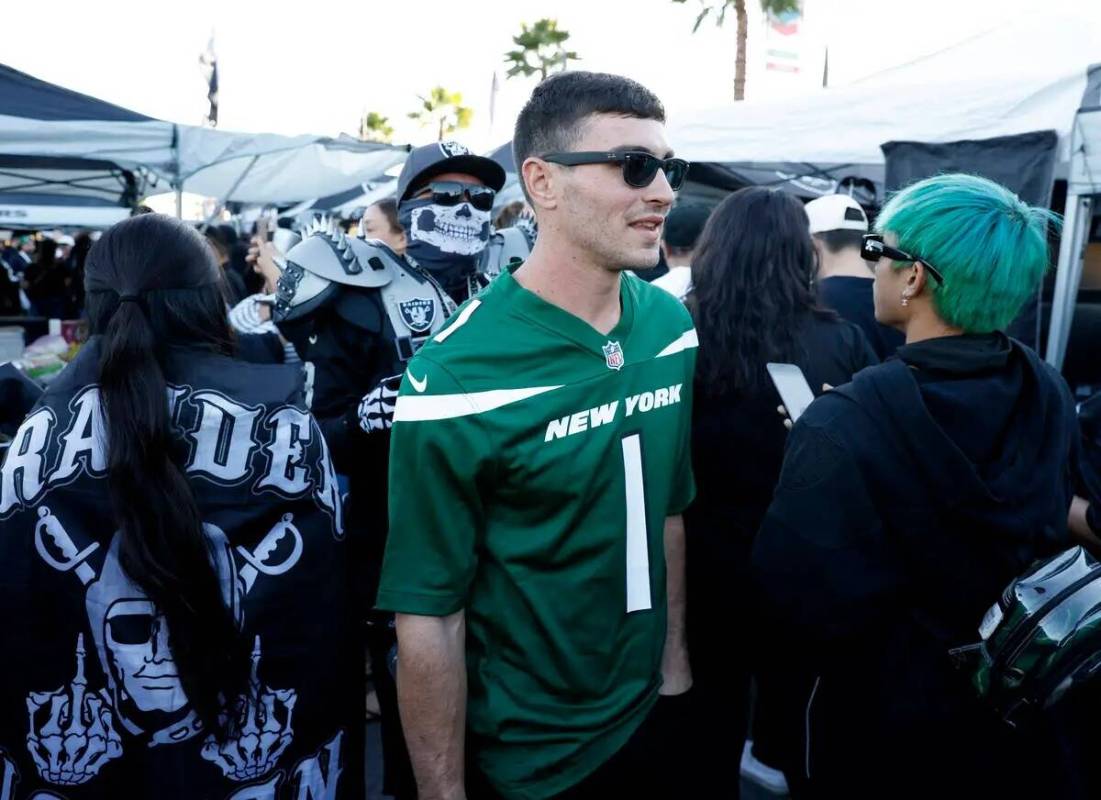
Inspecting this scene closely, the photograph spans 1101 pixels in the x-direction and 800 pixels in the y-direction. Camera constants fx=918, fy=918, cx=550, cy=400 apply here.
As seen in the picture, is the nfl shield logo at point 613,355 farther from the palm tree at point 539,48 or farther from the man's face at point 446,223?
the palm tree at point 539,48

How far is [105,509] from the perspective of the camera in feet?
6.38

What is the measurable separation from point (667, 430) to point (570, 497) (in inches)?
13.1

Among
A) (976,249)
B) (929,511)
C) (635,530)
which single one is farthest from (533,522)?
(976,249)

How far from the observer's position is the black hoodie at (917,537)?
177 centimetres

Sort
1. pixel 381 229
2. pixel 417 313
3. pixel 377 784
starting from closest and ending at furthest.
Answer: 1. pixel 417 313
2. pixel 377 784
3. pixel 381 229

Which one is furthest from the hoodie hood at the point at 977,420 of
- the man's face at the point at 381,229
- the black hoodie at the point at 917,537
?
the man's face at the point at 381,229

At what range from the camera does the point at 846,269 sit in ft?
14.0

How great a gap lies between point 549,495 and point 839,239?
9.50 feet

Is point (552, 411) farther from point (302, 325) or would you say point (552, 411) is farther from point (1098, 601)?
point (302, 325)

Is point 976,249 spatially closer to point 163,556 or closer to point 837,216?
point 163,556

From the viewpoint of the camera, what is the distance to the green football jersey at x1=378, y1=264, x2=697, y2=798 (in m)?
1.71

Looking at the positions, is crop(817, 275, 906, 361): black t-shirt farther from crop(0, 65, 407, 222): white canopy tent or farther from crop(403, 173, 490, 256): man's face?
crop(0, 65, 407, 222): white canopy tent

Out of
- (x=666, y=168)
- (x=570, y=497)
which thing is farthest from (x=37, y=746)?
(x=666, y=168)

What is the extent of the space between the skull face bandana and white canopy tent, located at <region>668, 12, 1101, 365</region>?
406 cm
